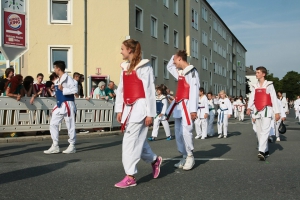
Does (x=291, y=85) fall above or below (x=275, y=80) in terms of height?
below

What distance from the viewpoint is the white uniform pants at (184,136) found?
6.73 metres

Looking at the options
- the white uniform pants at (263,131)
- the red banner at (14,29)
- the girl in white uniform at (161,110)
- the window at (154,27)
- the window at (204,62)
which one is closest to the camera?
the white uniform pants at (263,131)

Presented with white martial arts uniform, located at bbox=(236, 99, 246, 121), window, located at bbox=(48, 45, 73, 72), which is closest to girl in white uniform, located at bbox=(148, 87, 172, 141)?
window, located at bbox=(48, 45, 73, 72)

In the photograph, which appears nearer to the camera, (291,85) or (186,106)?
(186,106)

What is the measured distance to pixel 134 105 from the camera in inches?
216

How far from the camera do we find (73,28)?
2517 cm

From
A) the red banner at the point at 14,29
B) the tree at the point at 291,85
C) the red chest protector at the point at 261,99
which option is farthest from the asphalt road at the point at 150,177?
the tree at the point at 291,85

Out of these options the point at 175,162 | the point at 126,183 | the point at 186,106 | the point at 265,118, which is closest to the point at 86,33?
the point at 265,118

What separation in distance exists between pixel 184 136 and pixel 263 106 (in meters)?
2.48

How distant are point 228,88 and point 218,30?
1346 centimetres

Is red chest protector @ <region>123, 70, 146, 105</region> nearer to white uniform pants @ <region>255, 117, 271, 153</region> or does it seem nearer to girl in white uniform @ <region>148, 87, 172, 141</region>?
white uniform pants @ <region>255, 117, 271, 153</region>

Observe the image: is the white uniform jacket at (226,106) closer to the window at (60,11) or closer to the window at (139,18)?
the window at (60,11)

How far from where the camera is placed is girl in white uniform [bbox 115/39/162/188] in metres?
5.35

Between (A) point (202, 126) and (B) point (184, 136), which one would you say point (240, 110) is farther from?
(B) point (184, 136)
